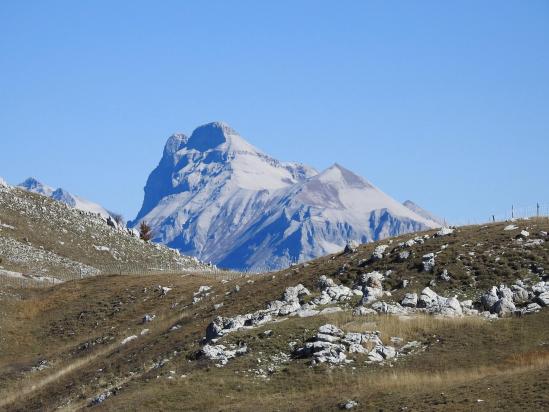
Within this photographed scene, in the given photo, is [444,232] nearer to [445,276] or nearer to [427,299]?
[445,276]

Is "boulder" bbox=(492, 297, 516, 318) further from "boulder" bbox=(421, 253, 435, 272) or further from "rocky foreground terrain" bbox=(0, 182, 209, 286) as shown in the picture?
"rocky foreground terrain" bbox=(0, 182, 209, 286)

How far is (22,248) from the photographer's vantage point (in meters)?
121

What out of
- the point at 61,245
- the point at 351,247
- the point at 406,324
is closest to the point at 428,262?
the point at 406,324

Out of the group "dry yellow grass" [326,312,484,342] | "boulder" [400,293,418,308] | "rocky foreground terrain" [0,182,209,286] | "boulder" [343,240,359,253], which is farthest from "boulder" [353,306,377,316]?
"rocky foreground terrain" [0,182,209,286]

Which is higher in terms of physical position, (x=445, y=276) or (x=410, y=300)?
(x=445, y=276)

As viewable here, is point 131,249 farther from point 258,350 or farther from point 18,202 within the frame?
point 258,350

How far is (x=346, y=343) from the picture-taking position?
4419 cm

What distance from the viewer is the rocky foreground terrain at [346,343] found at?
3844 centimetres

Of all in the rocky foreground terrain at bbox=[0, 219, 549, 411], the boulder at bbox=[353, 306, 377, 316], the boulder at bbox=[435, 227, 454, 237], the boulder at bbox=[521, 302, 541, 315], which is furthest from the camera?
the boulder at bbox=[435, 227, 454, 237]

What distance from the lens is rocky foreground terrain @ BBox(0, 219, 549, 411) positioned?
38.4 metres

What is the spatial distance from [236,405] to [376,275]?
19984 mm

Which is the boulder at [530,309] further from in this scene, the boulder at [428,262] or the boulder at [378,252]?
the boulder at [378,252]

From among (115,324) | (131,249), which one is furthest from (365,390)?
(131,249)

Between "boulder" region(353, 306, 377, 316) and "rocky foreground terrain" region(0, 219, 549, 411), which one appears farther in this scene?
"boulder" region(353, 306, 377, 316)
